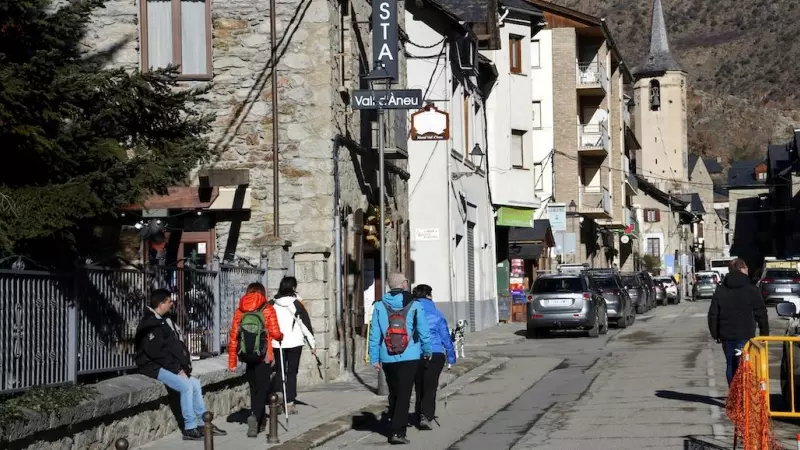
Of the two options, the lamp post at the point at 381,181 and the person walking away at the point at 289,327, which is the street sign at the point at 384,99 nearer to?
the lamp post at the point at 381,181

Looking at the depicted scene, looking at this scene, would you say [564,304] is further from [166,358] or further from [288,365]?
[166,358]

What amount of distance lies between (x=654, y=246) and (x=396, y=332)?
8674cm

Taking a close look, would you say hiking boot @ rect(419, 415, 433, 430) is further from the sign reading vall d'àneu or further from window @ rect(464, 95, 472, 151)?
window @ rect(464, 95, 472, 151)

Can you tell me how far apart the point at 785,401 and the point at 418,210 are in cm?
1803

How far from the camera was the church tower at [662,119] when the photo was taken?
11175 centimetres

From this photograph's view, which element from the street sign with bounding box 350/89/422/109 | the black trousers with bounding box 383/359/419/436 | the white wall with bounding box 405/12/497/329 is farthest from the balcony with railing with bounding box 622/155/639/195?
the black trousers with bounding box 383/359/419/436

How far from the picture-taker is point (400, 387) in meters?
13.2

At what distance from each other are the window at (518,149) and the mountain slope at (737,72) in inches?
5069

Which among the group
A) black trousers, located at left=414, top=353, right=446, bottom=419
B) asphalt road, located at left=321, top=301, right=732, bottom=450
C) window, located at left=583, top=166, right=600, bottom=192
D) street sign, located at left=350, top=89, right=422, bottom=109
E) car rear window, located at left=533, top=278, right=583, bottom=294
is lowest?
asphalt road, located at left=321, top=301, right=732, bottom=450

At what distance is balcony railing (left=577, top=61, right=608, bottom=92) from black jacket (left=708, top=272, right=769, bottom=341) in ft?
Result: 144

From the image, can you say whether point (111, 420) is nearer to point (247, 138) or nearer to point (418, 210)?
point (247, 138)

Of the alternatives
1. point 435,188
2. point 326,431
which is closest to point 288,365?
point 326,431

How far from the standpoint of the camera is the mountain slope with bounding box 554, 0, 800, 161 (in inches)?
6934

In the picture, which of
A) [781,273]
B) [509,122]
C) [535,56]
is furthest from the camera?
[535,56]
